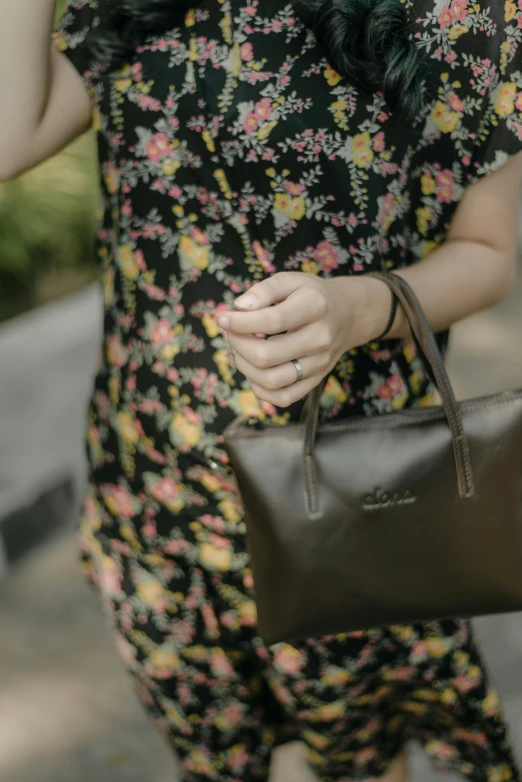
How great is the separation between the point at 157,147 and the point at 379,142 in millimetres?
269

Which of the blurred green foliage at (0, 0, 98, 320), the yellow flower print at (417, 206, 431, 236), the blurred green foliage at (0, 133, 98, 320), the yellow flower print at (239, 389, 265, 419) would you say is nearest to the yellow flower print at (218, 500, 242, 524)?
the yellow flower print at (239, 389, 265, 419)

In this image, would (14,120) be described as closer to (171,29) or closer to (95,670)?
(171,29)

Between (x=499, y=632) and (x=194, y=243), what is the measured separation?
171 cm

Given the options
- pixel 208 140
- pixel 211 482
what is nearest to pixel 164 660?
pixel 211 482

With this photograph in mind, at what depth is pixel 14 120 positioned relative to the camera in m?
1.11

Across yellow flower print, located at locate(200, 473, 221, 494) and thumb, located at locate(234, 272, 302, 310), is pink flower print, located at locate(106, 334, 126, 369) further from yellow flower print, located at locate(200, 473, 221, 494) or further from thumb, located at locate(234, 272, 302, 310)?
thumb, located at locate(234, 272, 302, 310)

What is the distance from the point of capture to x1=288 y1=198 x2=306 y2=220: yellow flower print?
1.03 m

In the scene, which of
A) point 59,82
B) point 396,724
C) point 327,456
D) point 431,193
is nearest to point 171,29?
point 59,82

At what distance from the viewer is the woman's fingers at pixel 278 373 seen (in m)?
0.87

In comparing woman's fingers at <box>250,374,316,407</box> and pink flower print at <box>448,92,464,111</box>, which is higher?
pink flower print at <box>448,92,464,111</box>

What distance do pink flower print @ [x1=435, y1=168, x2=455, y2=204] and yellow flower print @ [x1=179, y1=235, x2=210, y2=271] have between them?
11.8 inches

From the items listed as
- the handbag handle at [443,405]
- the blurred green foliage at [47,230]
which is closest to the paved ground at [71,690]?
the blurred green foliage at [47,230]

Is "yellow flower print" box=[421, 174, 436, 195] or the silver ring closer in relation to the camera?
the silver ring

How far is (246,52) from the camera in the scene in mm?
1000
